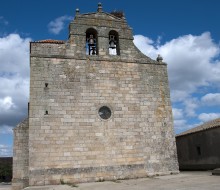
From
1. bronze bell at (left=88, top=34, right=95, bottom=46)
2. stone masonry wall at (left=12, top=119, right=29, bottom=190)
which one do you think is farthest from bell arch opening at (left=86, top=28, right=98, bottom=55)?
stone masonry wall at (left=12, top=119, right=29, bottom=190)

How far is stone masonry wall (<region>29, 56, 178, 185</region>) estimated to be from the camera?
35.4 ft

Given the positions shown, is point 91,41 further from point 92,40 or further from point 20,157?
point 20,157

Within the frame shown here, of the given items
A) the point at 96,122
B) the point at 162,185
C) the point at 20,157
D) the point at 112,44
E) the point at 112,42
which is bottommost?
the point at 162,185

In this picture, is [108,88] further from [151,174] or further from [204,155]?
[204,155]

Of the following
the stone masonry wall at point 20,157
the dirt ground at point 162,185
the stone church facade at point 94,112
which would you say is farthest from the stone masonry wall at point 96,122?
the dirt ground at point 162,185

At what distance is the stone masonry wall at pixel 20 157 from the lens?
34.9 ft

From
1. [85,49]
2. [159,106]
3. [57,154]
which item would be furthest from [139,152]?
[85,49]

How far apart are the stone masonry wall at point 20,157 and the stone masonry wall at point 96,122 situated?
502 millimetres

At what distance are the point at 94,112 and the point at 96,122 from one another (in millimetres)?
423

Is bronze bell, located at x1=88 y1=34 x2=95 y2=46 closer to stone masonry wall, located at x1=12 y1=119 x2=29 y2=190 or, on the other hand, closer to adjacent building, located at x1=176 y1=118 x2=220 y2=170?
stone masonry wall, located at x1=12 y1=119 x2=29 y2=190

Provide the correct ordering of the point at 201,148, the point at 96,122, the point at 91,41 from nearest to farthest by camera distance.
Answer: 1. the point at 96,122
2. the point at 91,41
3. the point at 201,148

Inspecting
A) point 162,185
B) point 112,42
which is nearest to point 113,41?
point 112,42

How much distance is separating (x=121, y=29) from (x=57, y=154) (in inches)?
255

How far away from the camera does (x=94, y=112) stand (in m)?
11.6
